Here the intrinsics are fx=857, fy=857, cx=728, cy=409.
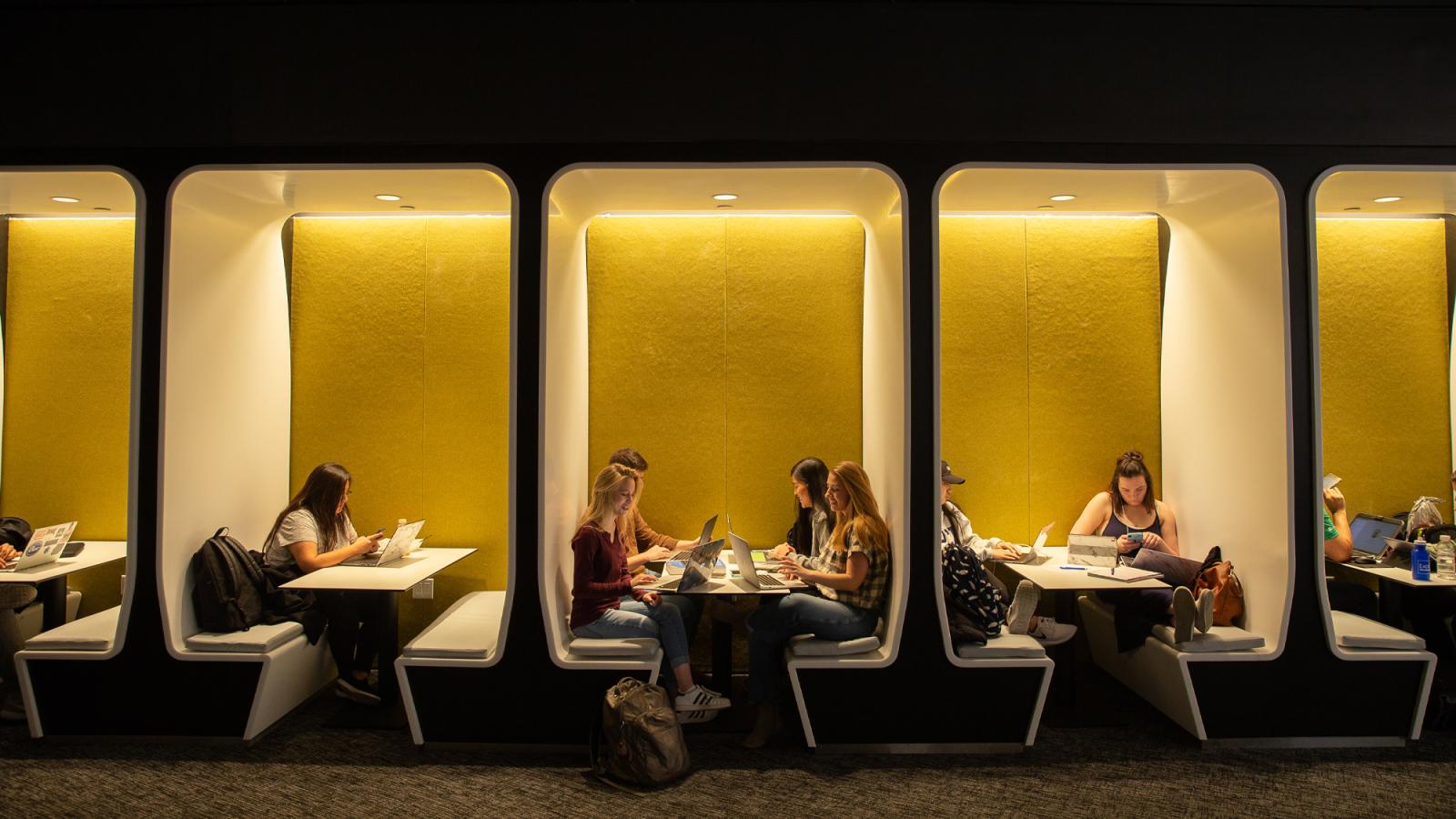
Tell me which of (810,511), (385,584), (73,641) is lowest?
(73,641)

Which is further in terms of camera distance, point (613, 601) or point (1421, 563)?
point (1421, 563)

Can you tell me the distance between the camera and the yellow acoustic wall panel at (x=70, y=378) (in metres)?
4.82

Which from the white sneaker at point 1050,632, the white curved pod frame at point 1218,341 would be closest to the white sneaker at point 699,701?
the white curved pod frame at point 1218,341

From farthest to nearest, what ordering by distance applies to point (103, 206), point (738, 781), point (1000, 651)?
point (103, 206)
point (1000, 651)
point (738, 781)

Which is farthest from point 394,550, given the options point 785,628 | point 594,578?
point 785,628

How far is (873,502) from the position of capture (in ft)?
12.6

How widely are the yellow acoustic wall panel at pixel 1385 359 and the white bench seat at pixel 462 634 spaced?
15.0 ft

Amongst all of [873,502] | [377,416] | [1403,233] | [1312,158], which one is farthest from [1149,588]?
[377,416]

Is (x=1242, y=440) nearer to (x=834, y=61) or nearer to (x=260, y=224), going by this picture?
(x=834, y=61)

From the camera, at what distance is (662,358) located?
15.7 feet

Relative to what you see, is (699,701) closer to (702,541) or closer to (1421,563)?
(702,541)

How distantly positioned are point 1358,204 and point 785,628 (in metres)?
3.61

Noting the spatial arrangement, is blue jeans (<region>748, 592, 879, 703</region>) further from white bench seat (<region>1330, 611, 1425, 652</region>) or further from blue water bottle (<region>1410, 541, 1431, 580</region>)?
blue water bottle (<region>1410, 541, 1431, 580</region>)

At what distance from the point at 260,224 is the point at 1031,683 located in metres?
4.35
